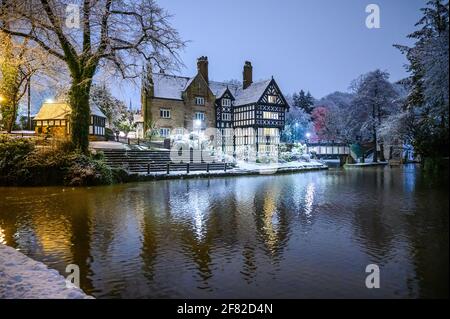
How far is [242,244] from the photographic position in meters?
7.50

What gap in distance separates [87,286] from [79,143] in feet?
58.9

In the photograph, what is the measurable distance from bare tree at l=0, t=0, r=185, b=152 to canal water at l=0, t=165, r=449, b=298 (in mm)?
9336

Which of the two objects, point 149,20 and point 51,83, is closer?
point 149,20

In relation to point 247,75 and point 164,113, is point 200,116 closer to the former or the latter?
point 164,113

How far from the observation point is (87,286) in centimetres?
520

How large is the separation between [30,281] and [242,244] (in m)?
4.08

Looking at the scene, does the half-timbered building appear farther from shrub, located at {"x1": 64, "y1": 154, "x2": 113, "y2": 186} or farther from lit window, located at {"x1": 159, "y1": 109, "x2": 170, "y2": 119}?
shrub, located at {"x1": 64, "y1": 154, "x2": 113, "y2": 186}

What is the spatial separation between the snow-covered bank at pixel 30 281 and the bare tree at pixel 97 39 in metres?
15.2

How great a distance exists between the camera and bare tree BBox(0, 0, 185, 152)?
18406 mm

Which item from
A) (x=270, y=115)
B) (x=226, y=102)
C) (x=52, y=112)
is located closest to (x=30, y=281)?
(x=52, y=112)

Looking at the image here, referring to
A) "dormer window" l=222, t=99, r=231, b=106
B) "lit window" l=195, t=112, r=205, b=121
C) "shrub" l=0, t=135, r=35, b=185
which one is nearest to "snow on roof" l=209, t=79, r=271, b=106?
"dormer window" l=222, t=99, r=231, b=106

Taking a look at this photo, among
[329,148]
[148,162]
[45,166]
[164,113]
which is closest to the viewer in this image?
[45,166]

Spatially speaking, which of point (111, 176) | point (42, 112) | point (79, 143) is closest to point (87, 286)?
point (111, 176)
